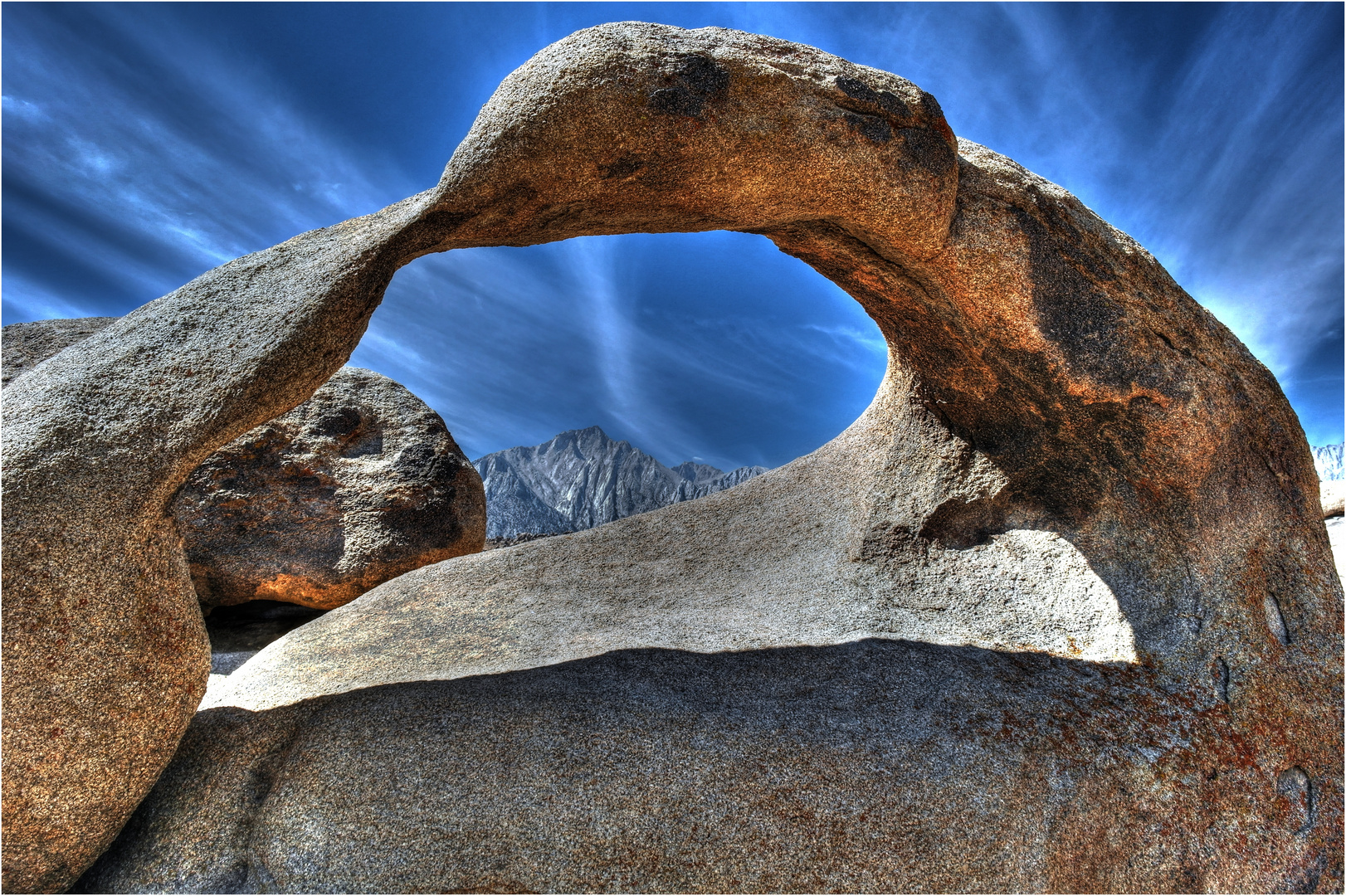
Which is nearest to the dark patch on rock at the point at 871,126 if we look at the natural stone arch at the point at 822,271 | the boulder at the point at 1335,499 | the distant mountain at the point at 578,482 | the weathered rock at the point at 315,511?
the natural stone arch at the point at 822,271

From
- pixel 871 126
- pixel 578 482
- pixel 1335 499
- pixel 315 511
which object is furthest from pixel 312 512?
pixel 578 482

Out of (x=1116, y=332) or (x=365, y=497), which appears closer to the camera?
(x=1116, y=332)

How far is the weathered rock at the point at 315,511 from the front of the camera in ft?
18.4

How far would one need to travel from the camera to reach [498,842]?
249 centimetres

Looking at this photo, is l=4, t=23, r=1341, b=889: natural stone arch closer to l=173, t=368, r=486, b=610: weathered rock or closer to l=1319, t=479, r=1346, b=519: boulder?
l=173, t=368, r=486, b=610: weathered rock

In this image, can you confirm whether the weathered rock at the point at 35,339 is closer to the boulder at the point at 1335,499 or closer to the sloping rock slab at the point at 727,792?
the sloping rock slab at the point at 727,792

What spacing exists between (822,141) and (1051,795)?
2757 millimetres

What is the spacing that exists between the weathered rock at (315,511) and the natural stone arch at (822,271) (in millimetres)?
2089

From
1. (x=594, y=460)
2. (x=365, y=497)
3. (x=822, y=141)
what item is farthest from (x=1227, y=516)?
(x=594, y=460)

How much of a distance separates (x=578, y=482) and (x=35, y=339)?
1674 cm

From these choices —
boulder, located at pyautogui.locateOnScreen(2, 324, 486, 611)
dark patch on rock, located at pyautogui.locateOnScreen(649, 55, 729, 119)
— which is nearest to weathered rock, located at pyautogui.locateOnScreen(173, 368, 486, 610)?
boulder, located at pyautogui.locateOnScreen(2, 324, 486, 611)

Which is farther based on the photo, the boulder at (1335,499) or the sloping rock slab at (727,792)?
the boulder at (1335,499)

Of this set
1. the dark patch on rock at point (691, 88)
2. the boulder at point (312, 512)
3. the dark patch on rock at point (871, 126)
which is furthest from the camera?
the boulder at point (312, 512)

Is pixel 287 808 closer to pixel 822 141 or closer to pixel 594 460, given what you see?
pixel 822 141
